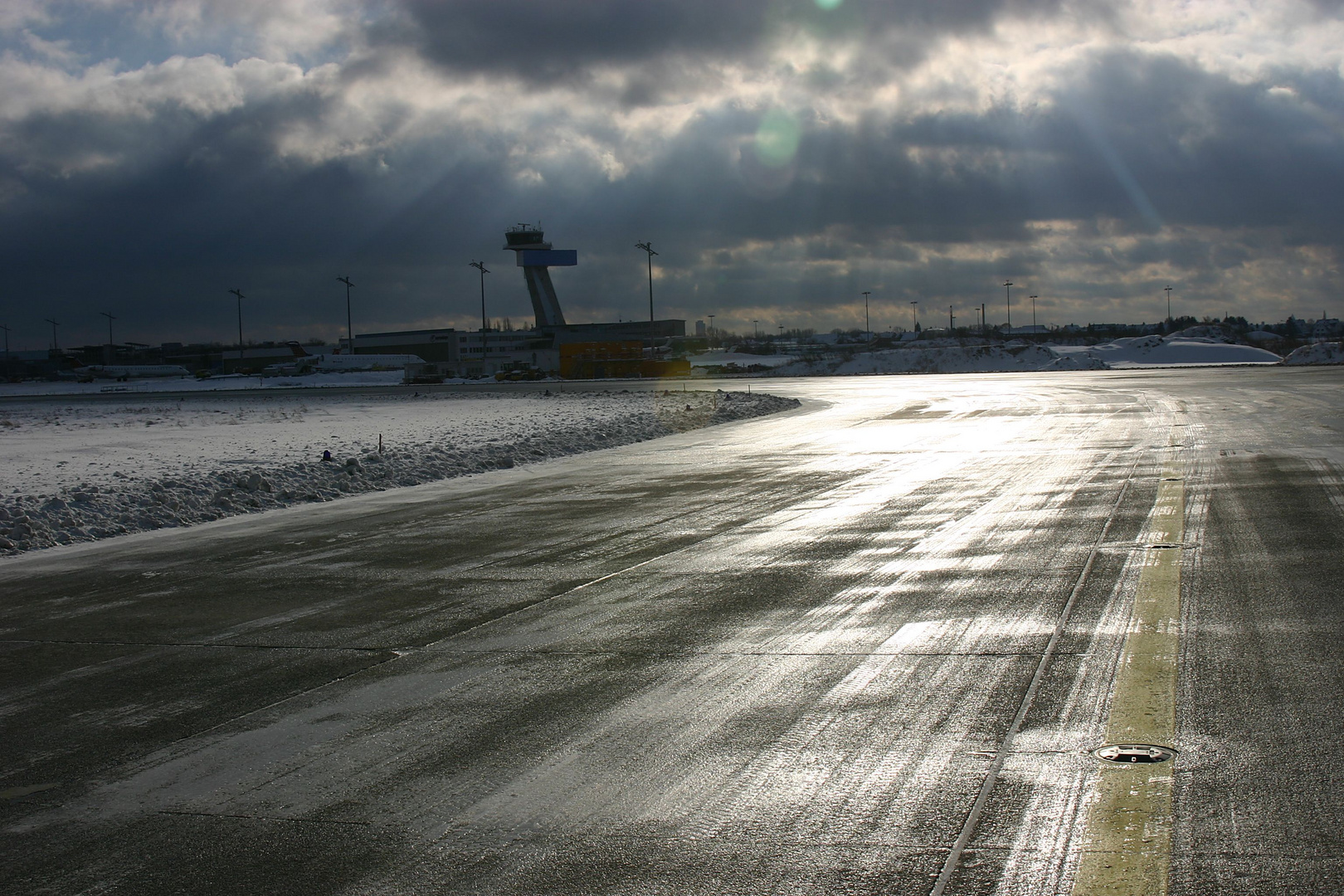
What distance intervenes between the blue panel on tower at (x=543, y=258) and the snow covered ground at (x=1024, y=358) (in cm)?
5781

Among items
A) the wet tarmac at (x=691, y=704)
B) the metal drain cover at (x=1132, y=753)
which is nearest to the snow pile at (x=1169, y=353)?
the wet tarmac at (x=691, y=704)

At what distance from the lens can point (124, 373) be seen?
129m

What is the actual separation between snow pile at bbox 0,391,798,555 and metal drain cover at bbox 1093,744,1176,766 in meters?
10.8

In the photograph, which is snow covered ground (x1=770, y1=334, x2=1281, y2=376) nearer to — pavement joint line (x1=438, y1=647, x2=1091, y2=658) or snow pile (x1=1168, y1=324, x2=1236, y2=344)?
snow pile (x1=1168, y1=324, x2=1236, y2=344)

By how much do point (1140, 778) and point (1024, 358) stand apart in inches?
3516

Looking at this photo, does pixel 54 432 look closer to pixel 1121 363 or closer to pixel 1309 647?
pixel 1309 647

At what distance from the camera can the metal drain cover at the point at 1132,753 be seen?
399cm

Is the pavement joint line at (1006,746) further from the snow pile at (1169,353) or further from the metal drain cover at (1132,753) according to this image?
the snow pile at (1169,353)

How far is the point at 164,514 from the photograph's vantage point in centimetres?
→ 1283

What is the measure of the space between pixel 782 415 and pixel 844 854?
26.3 metres

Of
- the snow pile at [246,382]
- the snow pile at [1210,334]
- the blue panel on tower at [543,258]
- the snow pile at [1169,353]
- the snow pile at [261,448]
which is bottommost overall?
the snow pile at [261,448]

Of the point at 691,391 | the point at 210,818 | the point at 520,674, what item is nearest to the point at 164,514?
the point at 520,674

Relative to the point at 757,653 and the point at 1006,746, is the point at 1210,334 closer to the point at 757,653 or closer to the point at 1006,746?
the point at 757,653

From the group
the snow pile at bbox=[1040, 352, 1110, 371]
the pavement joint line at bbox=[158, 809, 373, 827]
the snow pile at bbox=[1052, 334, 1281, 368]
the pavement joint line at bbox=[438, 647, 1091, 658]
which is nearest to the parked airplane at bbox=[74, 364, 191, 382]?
the snow pile at bbox=[1040, 352, 1110, 371]
